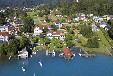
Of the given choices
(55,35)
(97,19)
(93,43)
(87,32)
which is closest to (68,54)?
(93,43)

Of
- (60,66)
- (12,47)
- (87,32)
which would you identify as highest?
(12,47)

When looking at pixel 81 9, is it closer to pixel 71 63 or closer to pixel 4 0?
pixel 71 63

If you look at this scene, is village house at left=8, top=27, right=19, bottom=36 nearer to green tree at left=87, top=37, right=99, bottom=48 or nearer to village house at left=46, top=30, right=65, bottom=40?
village house at left=46, top=30, right=65, bottom=40

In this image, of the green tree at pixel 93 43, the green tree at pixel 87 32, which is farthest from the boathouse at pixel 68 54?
the green tree at pixel 87 32

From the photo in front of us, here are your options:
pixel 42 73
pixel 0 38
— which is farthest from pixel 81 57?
pixel 0 38

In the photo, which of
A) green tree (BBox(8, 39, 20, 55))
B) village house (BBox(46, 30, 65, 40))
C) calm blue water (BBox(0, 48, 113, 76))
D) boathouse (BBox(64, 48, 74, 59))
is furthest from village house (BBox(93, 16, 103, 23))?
green tree (BBox(8, 39, 20, 55))

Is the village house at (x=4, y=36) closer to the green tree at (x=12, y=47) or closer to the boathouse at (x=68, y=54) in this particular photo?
the green tree at (x=12, y=47)

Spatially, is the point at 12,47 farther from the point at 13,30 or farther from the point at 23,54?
the point at 13,30

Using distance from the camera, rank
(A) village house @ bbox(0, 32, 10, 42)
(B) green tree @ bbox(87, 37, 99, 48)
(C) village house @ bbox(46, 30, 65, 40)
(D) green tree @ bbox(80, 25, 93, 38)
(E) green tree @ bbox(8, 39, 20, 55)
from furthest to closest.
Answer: (D) green tree @ bbox(80, 25, 93, 38), (C) village house @ bbox(46, 30, 65, 40), (A) village house @ bbox(0, 32, 10, 42), (B) green tree @ bbox(87, 37, 99, 48), (E) green tree @ bbox(8, 39, 20, 55)
